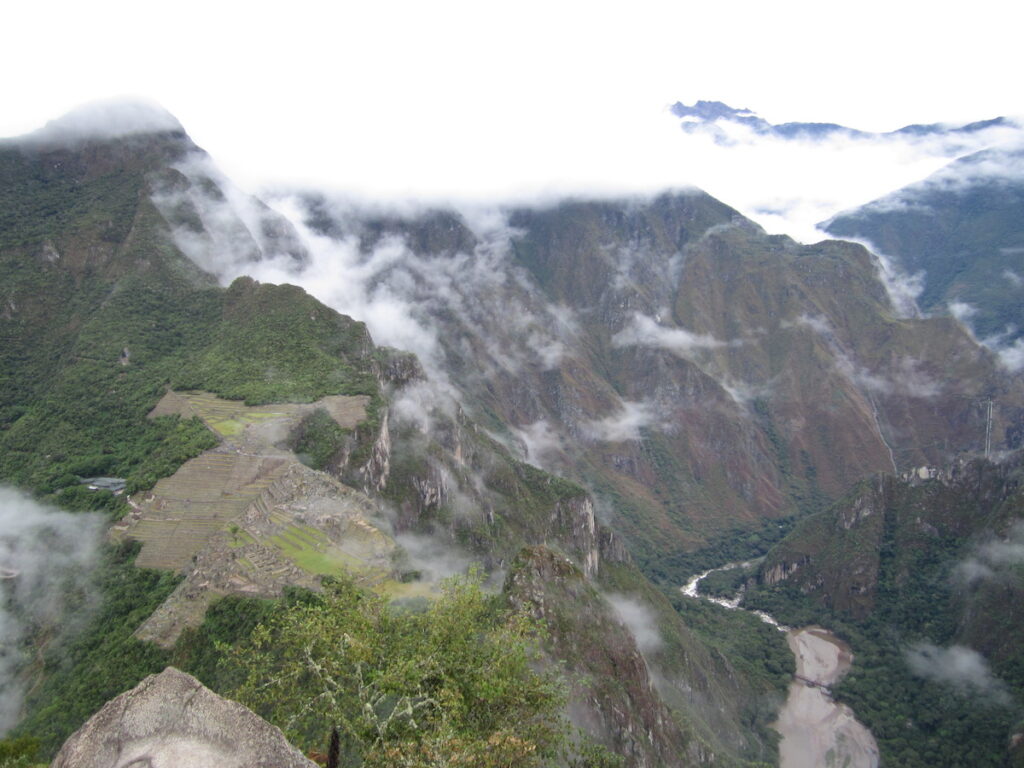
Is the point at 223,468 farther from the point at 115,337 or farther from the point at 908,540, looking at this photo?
the point at 908,540

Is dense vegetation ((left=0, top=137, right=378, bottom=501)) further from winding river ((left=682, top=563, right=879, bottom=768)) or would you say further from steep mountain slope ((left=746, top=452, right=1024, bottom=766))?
steep mountain slope ((left=746, top=452, right=1024, bottom=766))

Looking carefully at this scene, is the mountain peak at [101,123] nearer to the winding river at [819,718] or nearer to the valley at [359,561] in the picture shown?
the valley at [359,561]

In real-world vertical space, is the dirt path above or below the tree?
below

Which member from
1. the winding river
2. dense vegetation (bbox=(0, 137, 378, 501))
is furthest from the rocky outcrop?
the winding river

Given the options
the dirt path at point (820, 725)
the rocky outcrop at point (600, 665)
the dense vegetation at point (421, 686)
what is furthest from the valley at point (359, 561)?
the dirt path at point (820, 725)

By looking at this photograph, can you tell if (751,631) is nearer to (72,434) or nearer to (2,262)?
(72,434)

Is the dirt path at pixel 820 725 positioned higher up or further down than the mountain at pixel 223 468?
further down
